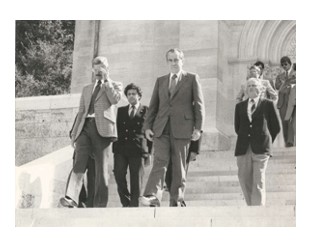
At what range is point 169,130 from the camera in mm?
11773

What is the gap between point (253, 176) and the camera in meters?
11.7

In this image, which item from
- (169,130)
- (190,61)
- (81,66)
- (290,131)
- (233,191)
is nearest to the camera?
(169,130)

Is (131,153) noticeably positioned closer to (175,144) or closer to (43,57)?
(175,144)

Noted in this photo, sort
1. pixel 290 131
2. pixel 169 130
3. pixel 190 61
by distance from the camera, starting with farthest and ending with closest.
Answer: pixel 190 61 < pixel 290 131 < pixel 169 130

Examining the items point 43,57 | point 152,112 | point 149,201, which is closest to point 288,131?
point 152,112

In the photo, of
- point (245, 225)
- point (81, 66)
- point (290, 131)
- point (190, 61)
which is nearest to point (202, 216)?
point (245, 225)

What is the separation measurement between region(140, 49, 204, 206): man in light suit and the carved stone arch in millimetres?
6334

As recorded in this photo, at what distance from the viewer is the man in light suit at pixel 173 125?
11.5 m

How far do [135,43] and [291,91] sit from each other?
4857 mm

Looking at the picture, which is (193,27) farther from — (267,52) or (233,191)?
(233,191)

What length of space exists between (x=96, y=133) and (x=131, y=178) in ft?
2.67

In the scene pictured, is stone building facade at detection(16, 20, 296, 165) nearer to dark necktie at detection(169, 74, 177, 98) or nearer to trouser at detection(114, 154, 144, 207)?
trouser at detection(114, 154, 144, 207)

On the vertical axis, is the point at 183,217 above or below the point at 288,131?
below

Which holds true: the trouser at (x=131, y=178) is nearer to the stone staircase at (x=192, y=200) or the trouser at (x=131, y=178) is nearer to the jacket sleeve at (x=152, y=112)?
the stone staircase at (x=192, y=200)
